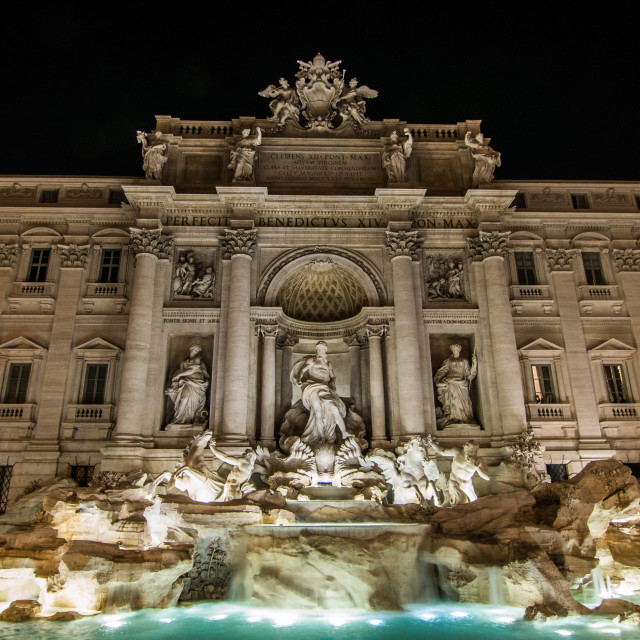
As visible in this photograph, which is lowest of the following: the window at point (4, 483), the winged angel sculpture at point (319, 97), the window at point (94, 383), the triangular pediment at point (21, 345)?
the window at point (4, 483)

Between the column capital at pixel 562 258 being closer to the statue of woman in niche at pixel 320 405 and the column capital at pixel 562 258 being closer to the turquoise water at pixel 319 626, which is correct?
the statue of woman in niche at pixel 320 405

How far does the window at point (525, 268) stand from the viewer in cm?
2567

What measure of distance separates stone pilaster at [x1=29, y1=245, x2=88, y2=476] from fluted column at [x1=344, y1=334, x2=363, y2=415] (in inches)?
447

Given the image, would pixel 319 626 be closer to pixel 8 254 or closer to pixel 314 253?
pixel 314 253

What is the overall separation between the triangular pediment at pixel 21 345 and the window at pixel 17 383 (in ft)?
2.17

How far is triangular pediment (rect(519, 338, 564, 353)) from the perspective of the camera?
79.1ft

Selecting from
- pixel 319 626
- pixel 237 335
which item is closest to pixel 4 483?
pixel 237 335

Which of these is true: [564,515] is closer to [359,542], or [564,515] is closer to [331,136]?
[359,542]

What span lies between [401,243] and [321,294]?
4.33 metres

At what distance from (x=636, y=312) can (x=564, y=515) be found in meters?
13.5

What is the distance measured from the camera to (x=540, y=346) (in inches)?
953

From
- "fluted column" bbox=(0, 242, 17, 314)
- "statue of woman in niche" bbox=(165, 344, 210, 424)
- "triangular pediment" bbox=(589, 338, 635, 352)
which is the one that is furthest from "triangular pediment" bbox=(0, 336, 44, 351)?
"triangular pediment" bbox=(589, 338, 635, 352)

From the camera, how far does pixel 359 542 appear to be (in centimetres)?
1393

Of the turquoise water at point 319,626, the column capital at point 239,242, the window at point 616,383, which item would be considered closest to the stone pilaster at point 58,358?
the column capital at point 239,242
